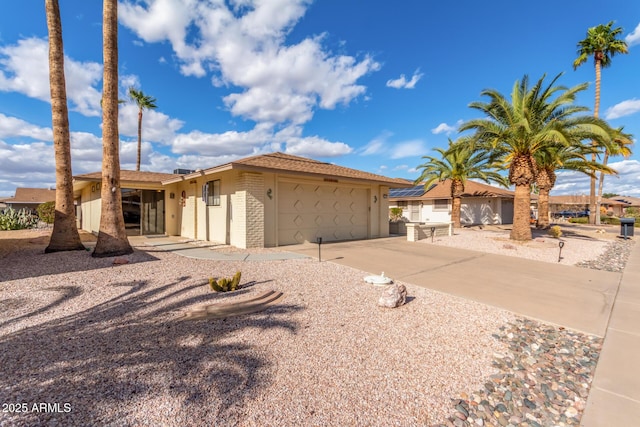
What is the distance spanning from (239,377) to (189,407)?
55 centimetres

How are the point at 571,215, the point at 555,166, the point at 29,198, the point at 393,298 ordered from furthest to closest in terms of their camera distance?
the point at 571,215, the point at 29,198, the point at 555,166, the point at 393,298

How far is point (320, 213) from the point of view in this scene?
529 inches

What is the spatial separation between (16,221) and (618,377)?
28.1m

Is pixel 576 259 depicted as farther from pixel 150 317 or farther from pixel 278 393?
pixel 150 317

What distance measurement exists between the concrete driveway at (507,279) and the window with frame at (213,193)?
166 inches

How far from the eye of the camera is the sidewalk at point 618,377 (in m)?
2.60

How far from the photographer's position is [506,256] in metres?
10.5

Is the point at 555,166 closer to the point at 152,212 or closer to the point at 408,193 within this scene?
the point at 408,193

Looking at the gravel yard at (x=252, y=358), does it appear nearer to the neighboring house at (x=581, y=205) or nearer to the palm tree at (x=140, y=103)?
the palm tree at (x=140, y=103)

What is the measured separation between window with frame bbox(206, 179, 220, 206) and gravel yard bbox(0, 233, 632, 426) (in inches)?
278

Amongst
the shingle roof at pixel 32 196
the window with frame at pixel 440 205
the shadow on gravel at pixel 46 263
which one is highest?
the shingle roof at pixel 32 196

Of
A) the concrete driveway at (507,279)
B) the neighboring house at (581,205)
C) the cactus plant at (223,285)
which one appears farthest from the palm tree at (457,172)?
the neighboring house at (581,205)

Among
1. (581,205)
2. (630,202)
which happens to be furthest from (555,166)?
(630,202)

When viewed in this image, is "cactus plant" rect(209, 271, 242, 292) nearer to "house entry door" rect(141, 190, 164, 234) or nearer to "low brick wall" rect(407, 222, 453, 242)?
"low brick wall" rect(407, 222, 453, 242)
